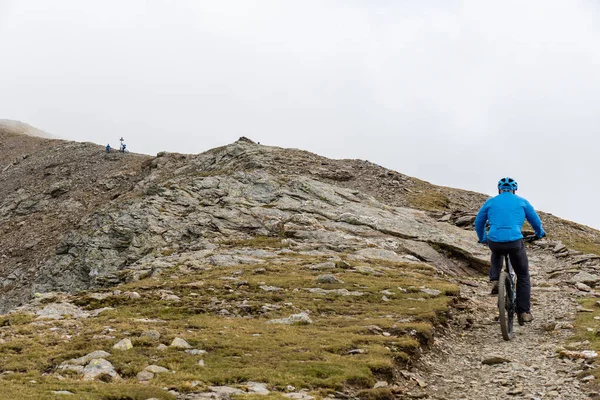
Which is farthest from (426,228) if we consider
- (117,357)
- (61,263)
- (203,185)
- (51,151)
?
(51,151)

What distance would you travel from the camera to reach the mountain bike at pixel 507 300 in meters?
Answer: 15.1

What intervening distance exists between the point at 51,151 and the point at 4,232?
35.7 m

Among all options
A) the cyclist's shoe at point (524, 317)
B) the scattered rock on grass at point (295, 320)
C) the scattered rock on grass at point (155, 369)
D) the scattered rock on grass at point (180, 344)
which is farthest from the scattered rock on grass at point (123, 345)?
the cyclist's shoe at point (524, 317)

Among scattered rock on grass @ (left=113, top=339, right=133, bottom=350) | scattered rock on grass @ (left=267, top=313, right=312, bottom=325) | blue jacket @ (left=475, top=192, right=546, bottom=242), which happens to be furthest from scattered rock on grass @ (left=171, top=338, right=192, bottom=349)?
blue jacket @ (left=475, top=192, right=546, bottom=242)

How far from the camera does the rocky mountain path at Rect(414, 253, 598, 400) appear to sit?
11.3 m

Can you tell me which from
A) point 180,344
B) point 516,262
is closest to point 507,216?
point 516,262

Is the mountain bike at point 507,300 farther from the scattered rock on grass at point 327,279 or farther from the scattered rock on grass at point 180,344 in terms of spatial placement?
the scattered rock on grass at point 180,344

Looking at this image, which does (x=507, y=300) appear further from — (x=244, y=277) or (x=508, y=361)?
(x=244, y=277)

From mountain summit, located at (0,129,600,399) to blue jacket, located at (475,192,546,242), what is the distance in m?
3.37

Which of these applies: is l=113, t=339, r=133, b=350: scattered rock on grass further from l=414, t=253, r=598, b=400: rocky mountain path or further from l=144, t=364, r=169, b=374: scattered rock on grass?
l=414, t=253, r=598, b=400: rocky mountain path

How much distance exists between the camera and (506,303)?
15.8 m

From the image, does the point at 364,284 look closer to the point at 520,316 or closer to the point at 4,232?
the point at 520,316

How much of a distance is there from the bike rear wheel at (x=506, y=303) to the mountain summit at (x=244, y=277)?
1.23m

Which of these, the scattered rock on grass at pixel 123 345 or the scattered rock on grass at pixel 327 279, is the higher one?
the scattered rock on grass at pixel 327 279
